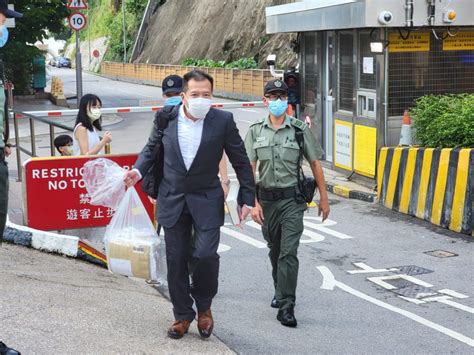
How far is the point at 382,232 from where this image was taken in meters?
10.0

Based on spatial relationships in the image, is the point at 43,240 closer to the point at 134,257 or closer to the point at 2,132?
the point at 134,257

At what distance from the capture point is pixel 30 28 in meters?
29.2

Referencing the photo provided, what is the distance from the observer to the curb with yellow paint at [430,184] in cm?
976

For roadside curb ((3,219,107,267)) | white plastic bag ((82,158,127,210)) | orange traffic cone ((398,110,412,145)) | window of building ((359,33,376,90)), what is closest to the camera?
white plastic bag ((82,158,127,210))

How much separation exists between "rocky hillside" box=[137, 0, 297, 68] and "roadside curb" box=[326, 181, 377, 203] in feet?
69.6

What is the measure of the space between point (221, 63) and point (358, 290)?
116 ft

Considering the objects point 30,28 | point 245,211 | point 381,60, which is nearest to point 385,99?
point 381,60

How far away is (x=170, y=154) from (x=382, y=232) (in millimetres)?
5306

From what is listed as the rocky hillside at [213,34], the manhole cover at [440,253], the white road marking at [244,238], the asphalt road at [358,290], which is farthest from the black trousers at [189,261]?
the rocky hillside at [213,34]

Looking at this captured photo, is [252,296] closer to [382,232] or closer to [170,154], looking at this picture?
[170,154]

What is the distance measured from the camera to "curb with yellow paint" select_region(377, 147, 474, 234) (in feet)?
32.0

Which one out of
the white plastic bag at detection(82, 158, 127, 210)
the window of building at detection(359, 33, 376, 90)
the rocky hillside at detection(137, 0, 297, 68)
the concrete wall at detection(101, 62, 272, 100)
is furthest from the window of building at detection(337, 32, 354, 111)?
the concrete wall at detection(101, 62, 272, 100)

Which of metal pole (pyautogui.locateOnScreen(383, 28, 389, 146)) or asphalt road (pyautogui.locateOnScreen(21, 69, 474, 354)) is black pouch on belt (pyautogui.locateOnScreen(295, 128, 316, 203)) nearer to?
asphalt road (pyautogui.locateOnScreen(21, 69, 474, 354))

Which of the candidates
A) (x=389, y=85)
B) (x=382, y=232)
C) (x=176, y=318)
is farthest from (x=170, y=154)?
(x=389, y=85)
